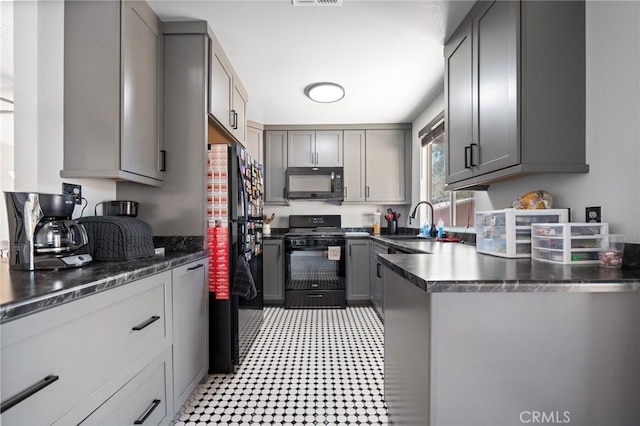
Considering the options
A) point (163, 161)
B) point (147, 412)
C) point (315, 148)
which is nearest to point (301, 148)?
point (315, 148)

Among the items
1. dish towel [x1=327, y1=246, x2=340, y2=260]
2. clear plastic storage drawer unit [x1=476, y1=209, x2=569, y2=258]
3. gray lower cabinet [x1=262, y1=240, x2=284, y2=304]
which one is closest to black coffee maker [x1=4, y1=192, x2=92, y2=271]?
clear plastic storage drawer unit [x1=476, y1=209, x2=569, y2=258]

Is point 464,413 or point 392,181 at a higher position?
point 392,181

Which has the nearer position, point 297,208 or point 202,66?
point 202,66

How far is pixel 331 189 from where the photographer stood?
12.4 ft

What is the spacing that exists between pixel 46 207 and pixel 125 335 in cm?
60

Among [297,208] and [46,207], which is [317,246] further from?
[46,207]

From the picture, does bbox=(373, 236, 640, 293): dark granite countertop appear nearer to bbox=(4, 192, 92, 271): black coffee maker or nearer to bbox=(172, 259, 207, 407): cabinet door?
bbox=(172, 259, 207, 407): cabinet door

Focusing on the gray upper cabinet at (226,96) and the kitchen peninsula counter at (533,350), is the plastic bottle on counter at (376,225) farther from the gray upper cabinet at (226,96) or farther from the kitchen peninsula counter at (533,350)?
the kitchen peninsula counter at (533,350)

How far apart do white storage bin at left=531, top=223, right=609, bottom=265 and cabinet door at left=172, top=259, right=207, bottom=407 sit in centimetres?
174

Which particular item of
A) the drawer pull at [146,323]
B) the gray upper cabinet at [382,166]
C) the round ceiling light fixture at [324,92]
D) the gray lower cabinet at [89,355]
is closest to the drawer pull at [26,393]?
the gray lower cabinet at [89,355]

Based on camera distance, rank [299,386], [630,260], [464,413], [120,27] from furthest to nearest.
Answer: [299,386], [120,27], [630,260], [464,413]

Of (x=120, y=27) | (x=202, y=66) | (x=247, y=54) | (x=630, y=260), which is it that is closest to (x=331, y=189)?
(x=247, y=54)

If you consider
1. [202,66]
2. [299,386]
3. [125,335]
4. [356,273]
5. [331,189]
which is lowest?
[299,386]

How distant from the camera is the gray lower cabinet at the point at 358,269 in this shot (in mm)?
3508
